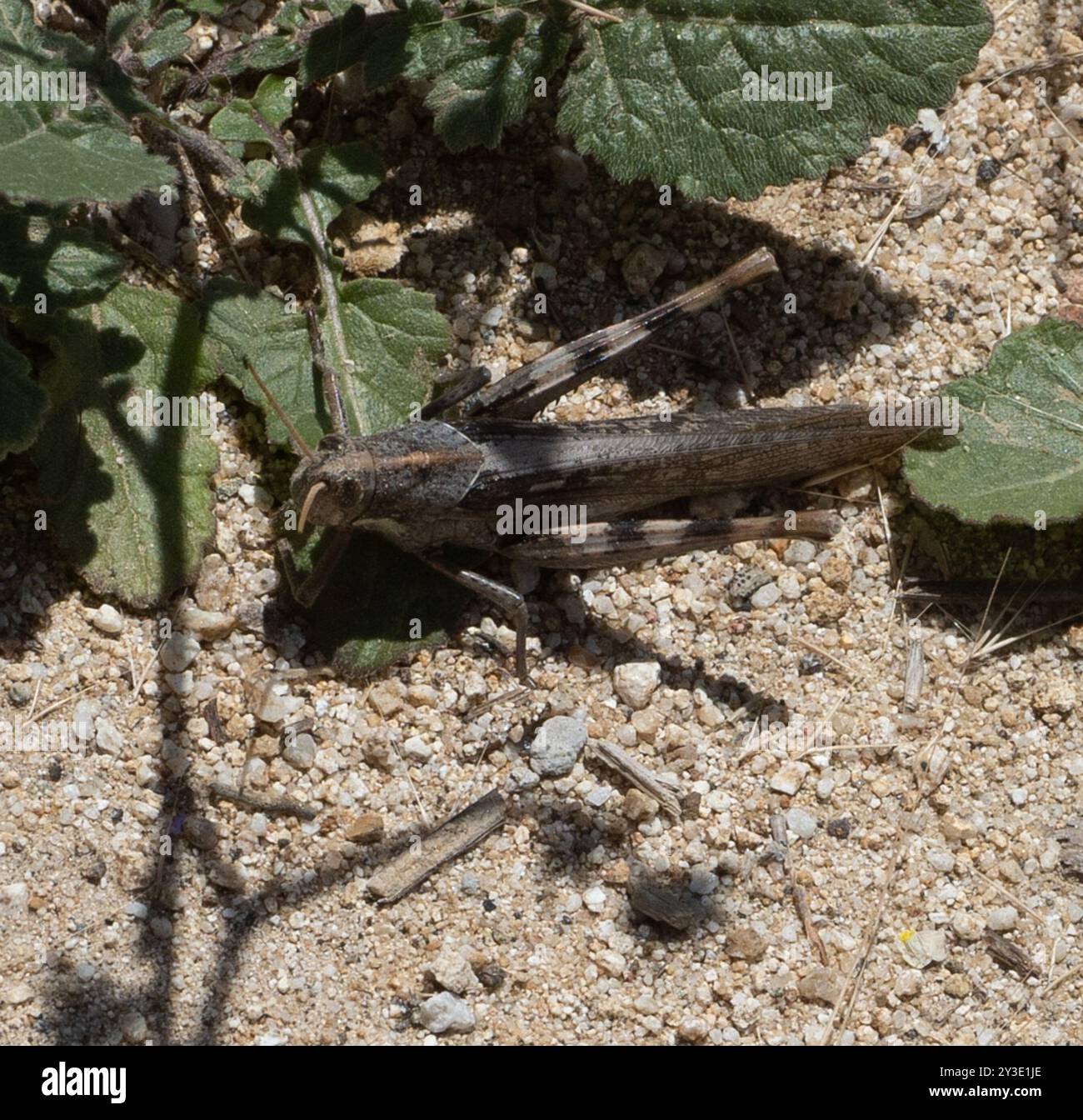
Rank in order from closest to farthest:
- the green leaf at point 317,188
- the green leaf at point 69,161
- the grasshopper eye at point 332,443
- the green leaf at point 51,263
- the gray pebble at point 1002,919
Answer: the green leaf at point 69,161 → the green leaf at point 51,263 → the gray pebble at point 1002,919 → the grasshopper eye at point 332,443 → the green leaf at point 317,188

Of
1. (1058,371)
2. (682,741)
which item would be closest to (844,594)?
(682,741)

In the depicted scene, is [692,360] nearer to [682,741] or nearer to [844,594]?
[844,594]

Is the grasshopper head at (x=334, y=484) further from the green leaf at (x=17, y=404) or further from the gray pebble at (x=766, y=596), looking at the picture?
the gray pebble at (x=766, y=596)

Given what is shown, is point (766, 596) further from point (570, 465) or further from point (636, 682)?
point (570, 465)

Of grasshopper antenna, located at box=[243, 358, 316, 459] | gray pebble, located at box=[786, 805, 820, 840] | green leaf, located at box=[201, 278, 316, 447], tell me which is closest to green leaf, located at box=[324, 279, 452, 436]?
green leaf, located at box=[201, 278, 316, 447]

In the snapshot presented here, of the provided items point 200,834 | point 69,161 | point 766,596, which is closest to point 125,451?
point 69,161

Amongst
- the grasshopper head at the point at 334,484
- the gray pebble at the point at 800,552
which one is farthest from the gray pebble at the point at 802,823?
the grasshopper head at the point at 334,484
